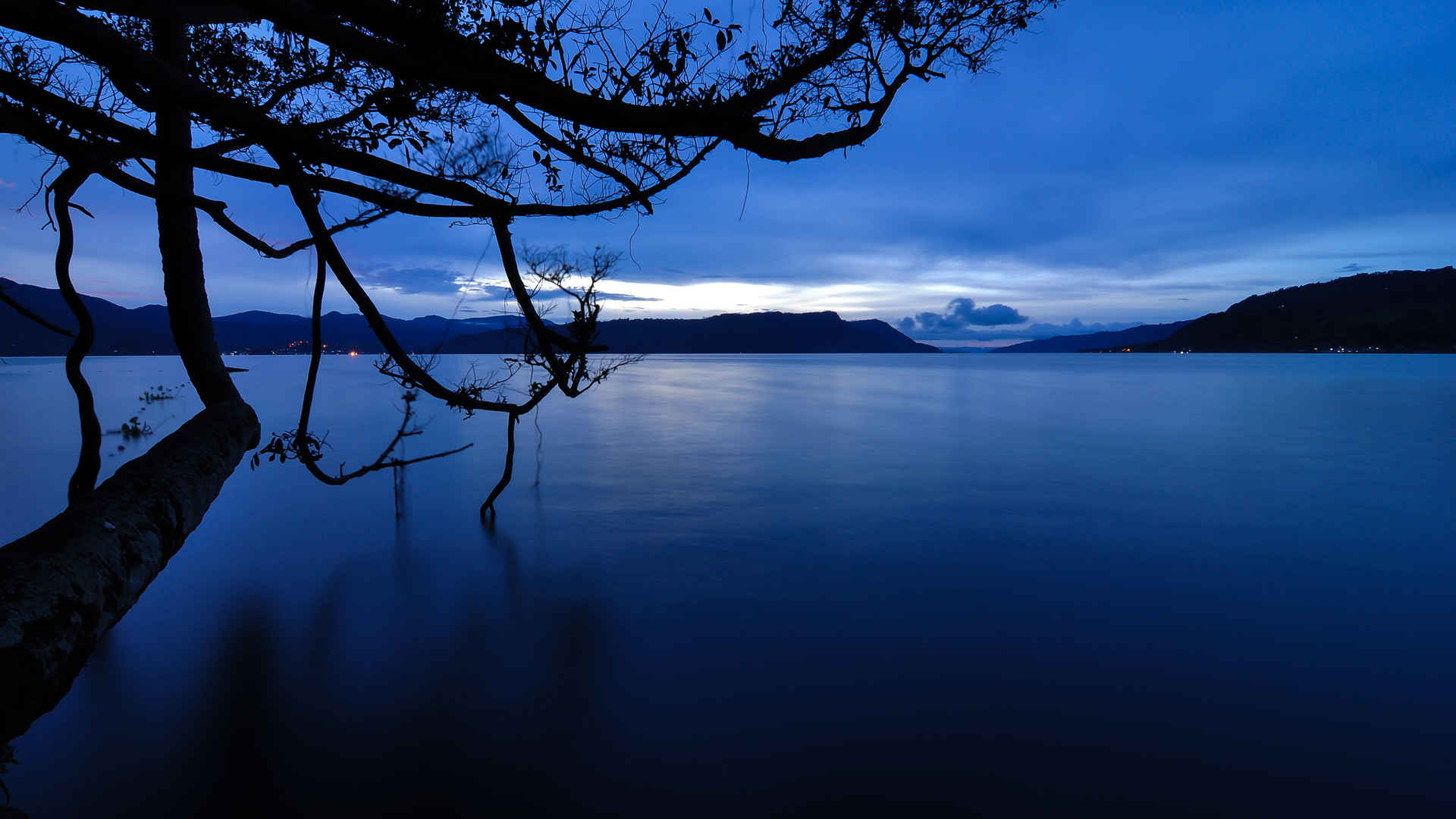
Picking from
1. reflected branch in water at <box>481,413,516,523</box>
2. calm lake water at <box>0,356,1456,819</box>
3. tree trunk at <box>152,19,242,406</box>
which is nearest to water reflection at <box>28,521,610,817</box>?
calm lake water at <box>0,356,1456,819</box>

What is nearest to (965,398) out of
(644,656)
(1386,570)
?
(1386,570)

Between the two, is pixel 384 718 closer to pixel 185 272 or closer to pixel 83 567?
pixel 83 567

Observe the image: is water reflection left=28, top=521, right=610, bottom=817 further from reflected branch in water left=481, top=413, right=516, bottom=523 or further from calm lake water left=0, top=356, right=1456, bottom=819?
reflected branch in water left=481, top=413, right=516, bottom=523

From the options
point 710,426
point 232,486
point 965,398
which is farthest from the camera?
point 965,398

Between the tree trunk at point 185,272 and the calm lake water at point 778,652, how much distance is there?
9.40 ft

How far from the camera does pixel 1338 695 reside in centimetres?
565

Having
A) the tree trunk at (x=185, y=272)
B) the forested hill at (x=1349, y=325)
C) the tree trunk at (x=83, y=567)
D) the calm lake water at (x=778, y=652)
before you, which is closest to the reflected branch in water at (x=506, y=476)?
the calm lake water at (x=778, y=652)

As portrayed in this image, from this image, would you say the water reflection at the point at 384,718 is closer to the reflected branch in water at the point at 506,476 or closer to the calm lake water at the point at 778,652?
the calm lake water at the point at 778,652

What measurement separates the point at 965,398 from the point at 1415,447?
70.7 ft

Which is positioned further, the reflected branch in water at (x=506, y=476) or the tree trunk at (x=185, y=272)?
the reflected branch in water at (x=506, y=476)

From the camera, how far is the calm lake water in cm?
458

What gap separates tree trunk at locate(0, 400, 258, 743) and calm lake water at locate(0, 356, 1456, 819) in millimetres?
2414

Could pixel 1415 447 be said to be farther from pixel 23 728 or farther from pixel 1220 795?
pixel 23 728

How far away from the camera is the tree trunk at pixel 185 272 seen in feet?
16.1
